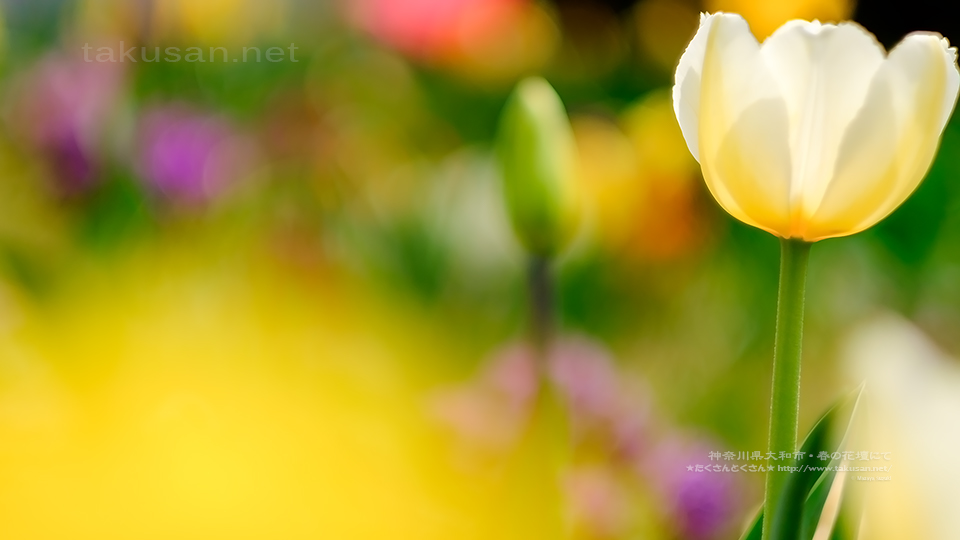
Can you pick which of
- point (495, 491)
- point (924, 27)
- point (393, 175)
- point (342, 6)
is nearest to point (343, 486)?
point (495, 491)

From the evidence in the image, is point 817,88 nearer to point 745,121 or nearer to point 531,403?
point 745,121

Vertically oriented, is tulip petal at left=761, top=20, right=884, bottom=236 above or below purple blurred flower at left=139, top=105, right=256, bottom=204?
below

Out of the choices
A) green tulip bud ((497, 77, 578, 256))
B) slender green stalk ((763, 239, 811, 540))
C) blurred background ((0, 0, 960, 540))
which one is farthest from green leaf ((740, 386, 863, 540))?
Answer: blurred background ((0, 0, 960, 540))

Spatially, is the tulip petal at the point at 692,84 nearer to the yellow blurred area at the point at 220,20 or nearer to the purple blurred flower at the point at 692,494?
the purple blurred flower at the point at 692,494

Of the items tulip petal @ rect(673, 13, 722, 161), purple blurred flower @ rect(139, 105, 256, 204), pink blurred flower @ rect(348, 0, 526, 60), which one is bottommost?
tulip petal @ rect(673, 13, 722, 161)

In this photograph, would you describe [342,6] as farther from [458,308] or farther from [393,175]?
[458,308]

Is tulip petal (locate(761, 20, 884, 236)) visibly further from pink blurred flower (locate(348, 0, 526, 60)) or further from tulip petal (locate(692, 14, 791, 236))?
pink blurred flower (locate(348, 0, 526, 60))
